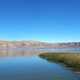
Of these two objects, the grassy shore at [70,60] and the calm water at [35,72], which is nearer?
the calm water at [35,72]

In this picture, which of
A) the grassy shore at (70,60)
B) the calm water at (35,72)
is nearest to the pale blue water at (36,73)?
the calm water at (35,72)

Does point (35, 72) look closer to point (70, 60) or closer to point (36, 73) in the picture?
point (36, 73)

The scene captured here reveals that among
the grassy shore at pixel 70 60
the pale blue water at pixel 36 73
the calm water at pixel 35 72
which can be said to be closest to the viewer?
the pale blue water at pixel 36 73

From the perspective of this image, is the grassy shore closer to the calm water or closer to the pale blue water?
the calm water

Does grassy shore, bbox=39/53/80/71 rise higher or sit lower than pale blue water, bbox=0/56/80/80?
higher

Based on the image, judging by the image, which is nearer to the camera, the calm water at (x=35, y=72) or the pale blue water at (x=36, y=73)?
the pale blue water at (x=36, y=73)

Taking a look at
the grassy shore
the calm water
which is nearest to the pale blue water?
the calm water

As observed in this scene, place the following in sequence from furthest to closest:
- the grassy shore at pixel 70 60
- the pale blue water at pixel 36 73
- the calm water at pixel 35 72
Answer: the grassy shore at pixel 70 60 → the calm water at pixel 35 72 → the pale blue water at pixel 36 73

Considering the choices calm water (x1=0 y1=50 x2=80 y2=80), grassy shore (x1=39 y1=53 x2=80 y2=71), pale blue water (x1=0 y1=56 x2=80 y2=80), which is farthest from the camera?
grassy shore (x1=39 y1=53 x2=80 y2=71)

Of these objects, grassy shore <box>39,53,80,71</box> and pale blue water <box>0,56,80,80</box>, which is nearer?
pale blue water <box>0,56,80,80</box>

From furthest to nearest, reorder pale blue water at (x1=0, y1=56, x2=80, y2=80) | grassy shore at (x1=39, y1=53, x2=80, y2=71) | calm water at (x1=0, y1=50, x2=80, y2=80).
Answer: grassy shore at (x1=39, y1=53, x2=80, y2=71) < calm water at (x1=0, y1=50, x2=80, y2=80) < pale blue water at (x1=0, y1=56, x2=80, y2=80)

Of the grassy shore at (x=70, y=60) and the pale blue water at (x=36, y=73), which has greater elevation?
the grassy shore at (x=70, y=60)

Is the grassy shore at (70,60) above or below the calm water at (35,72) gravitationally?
above

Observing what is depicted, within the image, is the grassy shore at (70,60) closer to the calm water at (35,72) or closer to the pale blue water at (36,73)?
the calm water at (35,72)
